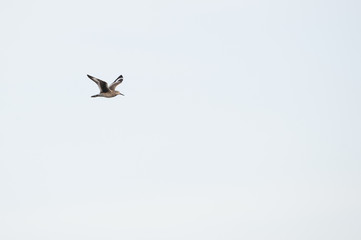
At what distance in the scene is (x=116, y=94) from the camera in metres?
89.4

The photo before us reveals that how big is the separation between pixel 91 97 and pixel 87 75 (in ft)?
8.20

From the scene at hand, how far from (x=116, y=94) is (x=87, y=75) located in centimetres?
467

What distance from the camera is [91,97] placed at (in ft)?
279

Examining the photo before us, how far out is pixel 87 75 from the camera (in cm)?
8600
